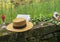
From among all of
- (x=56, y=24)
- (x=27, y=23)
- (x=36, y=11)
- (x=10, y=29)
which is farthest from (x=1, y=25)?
(x=56, y=24)

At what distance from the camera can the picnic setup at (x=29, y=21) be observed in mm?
3096

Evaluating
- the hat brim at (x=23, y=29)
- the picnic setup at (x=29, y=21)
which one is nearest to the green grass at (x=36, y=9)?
the picnic setup at (x=29, y=21)

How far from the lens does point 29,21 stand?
338cm

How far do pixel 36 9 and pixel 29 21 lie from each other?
376mm

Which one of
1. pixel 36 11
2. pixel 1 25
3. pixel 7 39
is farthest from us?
pixel 36 11

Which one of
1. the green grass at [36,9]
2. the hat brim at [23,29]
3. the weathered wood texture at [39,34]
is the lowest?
the weathered wood texture at [39,34]

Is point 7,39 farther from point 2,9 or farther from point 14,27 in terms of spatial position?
point 2,9

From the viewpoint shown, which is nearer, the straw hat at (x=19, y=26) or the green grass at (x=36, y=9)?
the straw hat at (x=19, y=26)

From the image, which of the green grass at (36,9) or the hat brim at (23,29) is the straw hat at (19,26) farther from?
the green grass at (36,9)

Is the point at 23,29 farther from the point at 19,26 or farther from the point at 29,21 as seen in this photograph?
the point at 29,21

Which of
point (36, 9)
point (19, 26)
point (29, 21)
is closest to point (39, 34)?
point (29, 21)

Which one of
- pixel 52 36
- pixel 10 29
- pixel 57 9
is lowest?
pixel 52 36

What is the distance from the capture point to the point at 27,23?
324 cm

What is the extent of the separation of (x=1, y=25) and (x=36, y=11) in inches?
30.1
